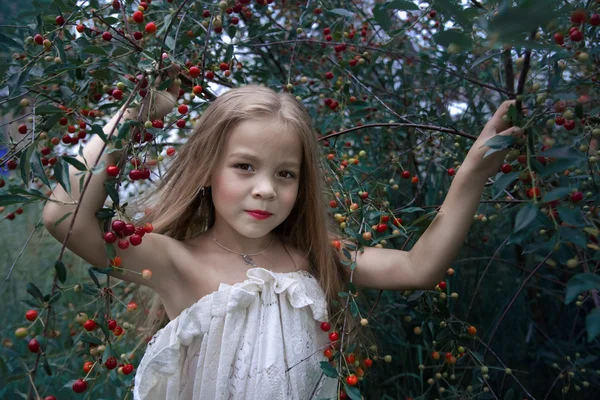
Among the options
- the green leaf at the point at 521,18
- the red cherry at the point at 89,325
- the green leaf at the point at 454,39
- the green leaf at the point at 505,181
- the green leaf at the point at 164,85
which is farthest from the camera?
the green leaf at the point at 164,85

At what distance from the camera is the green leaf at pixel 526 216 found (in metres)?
0.86

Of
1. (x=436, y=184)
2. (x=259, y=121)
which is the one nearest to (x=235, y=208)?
(x=259, y=121)

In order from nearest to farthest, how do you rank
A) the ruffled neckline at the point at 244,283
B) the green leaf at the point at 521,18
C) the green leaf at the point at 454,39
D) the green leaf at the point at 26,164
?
the green leaf at the point at 521,18 → the green leaf at the point at 454,39 → the green leaf at the point at 26,164 → the ruffled neckline at the point at 244,283

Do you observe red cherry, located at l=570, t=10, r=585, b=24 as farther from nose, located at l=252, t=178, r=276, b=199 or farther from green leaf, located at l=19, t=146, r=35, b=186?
green leaf, located at l=19, t=146, r=35, b=186

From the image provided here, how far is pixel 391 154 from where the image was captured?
221 centimetres

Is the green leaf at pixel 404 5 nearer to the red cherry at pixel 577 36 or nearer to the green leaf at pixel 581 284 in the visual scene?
the red cherry at pixel 577 36

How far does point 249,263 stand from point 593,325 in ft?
2.77

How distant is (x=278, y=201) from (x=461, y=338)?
664 mm

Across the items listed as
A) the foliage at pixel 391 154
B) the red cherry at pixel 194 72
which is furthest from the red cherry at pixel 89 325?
the red cherry at pixel 194 72

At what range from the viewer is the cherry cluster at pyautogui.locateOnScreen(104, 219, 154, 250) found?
3.69 ft

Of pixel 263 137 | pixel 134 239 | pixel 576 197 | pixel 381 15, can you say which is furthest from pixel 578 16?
pixel 134 239

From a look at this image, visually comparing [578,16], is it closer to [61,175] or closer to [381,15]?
[381,15]

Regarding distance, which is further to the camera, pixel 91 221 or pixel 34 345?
pixel 91 221

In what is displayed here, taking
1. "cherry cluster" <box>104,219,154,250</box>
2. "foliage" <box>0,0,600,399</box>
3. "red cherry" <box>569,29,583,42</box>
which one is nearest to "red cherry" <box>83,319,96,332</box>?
"foliage" <box>0,0,600,399</box>
